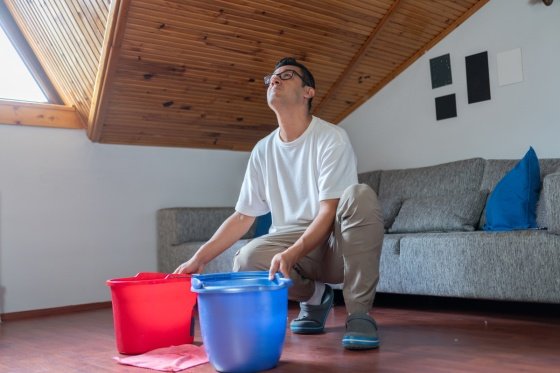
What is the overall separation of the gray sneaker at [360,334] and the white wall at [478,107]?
1.97m

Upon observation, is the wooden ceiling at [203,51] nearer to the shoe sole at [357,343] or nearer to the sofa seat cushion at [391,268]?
the sofa seat cushion at [391,268]

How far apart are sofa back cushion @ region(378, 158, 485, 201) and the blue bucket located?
2024 mm

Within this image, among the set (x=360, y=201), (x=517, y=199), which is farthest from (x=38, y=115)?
(x=517, y=199)

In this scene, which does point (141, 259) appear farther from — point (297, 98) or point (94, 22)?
point (297, 98)

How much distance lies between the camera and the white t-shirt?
2107 mm

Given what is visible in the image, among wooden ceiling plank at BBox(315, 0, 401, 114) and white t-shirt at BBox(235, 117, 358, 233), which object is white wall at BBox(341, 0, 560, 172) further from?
white t-shirt at BBox(235, 117, 358, 233)

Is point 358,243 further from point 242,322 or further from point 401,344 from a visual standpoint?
point 242,322

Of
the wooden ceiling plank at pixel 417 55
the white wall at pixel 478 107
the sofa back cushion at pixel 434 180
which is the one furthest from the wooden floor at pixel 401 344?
the wooden ceiling plank at pixel 417 55

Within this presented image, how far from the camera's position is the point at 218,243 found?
2238mm

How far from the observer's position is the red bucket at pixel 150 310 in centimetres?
195

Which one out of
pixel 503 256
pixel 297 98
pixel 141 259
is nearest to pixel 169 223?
pixel 141 259

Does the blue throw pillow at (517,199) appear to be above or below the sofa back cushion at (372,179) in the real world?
below

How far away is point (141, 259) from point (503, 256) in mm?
2408

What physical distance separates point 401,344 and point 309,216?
1.85 ft
